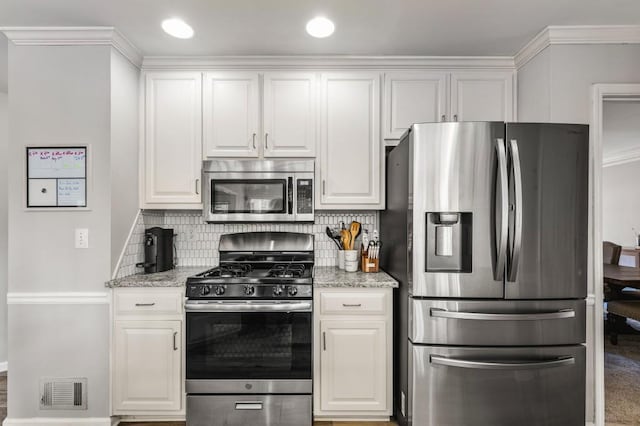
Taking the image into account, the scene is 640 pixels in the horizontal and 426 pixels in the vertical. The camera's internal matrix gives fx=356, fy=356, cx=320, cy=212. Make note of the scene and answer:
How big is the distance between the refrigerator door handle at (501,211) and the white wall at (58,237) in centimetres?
231

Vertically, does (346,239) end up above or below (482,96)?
below

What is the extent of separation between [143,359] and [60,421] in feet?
2.11

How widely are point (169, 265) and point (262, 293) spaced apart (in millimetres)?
955

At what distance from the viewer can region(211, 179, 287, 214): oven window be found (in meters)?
2.58

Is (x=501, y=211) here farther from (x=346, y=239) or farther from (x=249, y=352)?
(x=249, y=352)

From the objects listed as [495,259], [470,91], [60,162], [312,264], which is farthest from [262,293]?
[470,91]

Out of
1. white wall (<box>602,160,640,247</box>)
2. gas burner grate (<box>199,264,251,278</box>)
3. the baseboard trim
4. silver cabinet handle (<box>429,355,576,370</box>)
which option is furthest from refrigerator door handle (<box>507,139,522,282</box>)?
white wall (<box>602,160,640,247</box>)

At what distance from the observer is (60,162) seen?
226cm

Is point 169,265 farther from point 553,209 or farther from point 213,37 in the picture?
point 553,209

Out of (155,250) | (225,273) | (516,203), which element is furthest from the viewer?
(155,250)

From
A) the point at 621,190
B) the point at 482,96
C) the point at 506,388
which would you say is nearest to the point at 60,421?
the point at 506,388

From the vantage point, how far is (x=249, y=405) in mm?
2189

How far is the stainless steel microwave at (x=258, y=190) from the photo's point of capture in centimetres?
257

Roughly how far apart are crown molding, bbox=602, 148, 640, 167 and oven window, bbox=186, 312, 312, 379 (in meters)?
6.70
